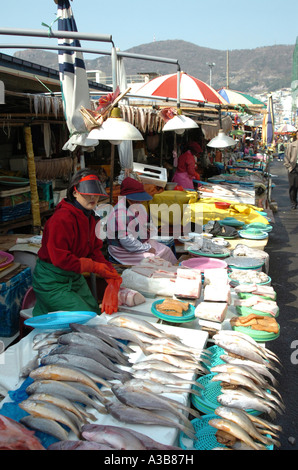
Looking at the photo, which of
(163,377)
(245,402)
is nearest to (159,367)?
(163,377)

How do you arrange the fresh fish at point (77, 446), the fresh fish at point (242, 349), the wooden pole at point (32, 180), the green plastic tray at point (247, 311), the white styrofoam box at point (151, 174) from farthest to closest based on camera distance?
the white styrofoam box at point (151, 174) → the wooden pole at point (32, 180) → the green plastic tray at point (247, 311) → the fresh fish at point (242, 349) → the fresh fish at point (77, 446)

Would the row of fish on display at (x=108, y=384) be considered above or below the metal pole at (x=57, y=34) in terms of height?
below

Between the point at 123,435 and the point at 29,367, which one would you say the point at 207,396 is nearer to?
the point at 123,435

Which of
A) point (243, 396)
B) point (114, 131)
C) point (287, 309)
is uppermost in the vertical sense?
point (114, 131)

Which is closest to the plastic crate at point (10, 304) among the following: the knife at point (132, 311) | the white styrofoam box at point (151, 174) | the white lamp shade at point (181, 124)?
the knife at point (132, 311)

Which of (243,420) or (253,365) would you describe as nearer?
(243,420)

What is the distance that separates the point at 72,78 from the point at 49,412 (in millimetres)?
3296

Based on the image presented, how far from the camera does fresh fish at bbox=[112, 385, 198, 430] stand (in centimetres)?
209

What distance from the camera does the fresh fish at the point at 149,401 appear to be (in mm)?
2094

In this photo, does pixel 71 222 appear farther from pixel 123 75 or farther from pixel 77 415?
pixel 123 75

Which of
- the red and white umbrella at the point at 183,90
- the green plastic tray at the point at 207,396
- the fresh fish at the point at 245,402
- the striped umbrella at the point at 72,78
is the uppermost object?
the red and white umbrella at the point at 183,90

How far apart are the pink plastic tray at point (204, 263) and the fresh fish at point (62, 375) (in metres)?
2.53

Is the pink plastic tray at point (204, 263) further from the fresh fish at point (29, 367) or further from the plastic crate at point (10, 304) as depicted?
the fresh fish at point (29, 367)

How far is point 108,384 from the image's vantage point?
231 centimetres
